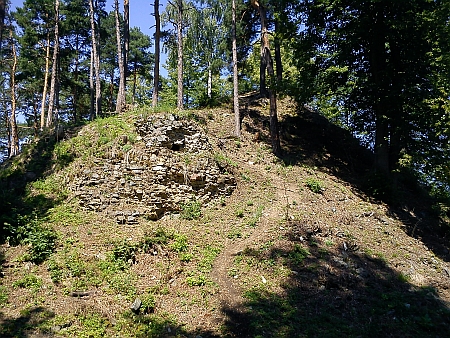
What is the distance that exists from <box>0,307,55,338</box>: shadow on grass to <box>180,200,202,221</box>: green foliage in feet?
16.0

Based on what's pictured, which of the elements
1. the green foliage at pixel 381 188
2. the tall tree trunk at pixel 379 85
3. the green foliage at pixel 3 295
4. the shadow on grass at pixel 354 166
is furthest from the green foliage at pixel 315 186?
the green foliage at pixel 3 295

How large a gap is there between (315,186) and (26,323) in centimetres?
985

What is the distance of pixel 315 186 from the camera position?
478 inches

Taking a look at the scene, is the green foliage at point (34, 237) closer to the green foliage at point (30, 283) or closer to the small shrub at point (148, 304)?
the green foliage at point (30, 283)

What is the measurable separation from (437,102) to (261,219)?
7.17 meters

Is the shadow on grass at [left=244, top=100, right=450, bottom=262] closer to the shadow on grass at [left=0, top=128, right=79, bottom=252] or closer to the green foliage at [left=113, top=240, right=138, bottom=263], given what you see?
the green foliage at [left=113, top=240, right=138, bottom=263]

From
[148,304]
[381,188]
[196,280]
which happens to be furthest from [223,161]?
[148,304]

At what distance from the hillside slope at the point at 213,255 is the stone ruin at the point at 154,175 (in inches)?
2.6

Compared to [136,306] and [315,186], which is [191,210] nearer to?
[136,306]

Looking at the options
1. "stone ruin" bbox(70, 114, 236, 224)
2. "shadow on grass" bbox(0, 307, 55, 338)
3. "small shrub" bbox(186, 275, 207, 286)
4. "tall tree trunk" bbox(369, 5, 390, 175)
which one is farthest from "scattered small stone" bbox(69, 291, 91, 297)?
"tall tree trunk" bbox(369, 5, 390, 175)

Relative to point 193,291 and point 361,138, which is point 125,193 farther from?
point 361,138

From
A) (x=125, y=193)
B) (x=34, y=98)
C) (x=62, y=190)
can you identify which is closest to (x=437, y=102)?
(x=125, y=193)

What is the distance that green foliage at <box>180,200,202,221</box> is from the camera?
1048cm

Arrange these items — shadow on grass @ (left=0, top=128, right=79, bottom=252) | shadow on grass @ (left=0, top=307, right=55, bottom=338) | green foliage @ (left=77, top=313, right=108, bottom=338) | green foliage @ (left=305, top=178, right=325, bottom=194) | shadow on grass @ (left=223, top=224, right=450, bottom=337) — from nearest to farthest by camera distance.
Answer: shadow on grass @ (left=0, top=307, right=55, bottom=338) < green foliage @ (left=77, top=313, right=108, bottom=338) < shadow on grass @ (left=223, top=224, right=450, bottom=337) < shadow on grass @ (left=0, top=128, right=79, bottom=252) < green foliage @ (left=305, top=178, right=325, bottom=194)
